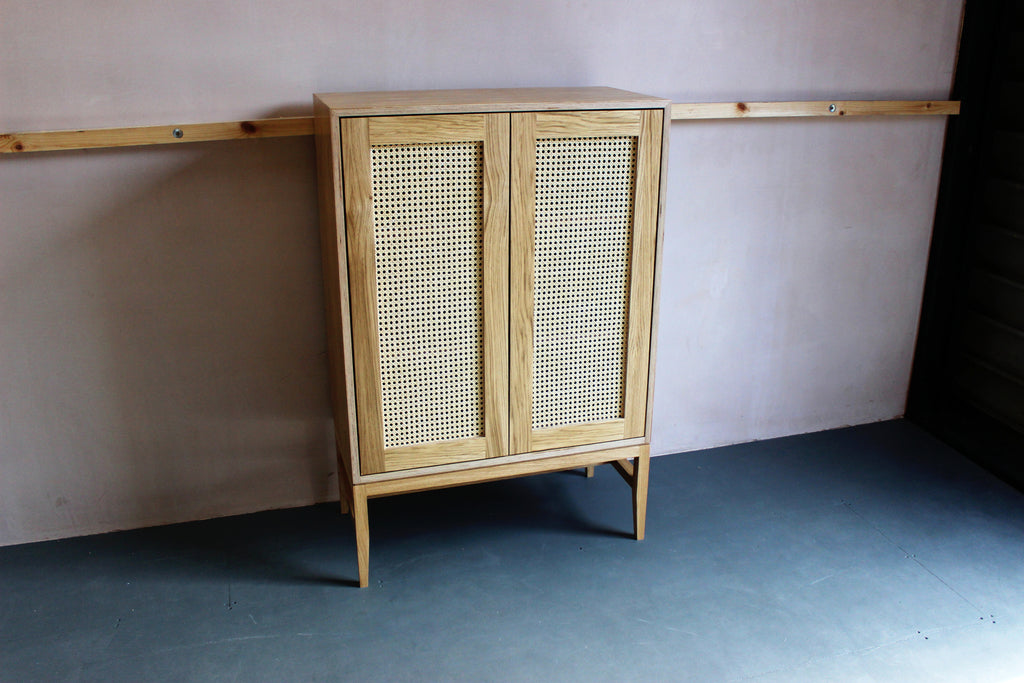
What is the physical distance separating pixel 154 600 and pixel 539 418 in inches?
50.5

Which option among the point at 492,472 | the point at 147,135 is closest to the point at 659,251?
the point at 492,472

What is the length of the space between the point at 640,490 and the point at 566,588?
1.39ft

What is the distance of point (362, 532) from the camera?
264 cm

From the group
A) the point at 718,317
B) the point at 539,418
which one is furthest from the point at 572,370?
the point at 718,317

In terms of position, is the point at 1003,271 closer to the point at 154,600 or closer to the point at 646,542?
the point at 646,542

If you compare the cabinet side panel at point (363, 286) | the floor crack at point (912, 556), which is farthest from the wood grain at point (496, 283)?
the floor crack at point (912, 556)

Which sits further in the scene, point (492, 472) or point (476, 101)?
point (492, 472)

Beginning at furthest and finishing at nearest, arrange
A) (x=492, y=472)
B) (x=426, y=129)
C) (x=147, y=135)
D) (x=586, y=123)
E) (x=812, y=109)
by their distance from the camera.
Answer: (x=812, y=109) → (x=492, y=472) → (x=147, y=135) → (x=586, y=123) → (x=426, y=129)

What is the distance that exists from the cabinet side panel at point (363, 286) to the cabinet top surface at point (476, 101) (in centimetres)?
7

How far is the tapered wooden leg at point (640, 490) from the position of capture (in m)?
2.86

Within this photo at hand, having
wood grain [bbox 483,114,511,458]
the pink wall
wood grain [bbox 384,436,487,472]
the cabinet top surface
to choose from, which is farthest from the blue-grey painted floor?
the cabinet top surface

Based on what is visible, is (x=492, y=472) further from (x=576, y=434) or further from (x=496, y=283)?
(x=496, y=283)

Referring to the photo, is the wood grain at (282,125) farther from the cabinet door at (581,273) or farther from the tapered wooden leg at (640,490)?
the tapered wooden leg at (640,490)

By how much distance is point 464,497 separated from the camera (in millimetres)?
3191
